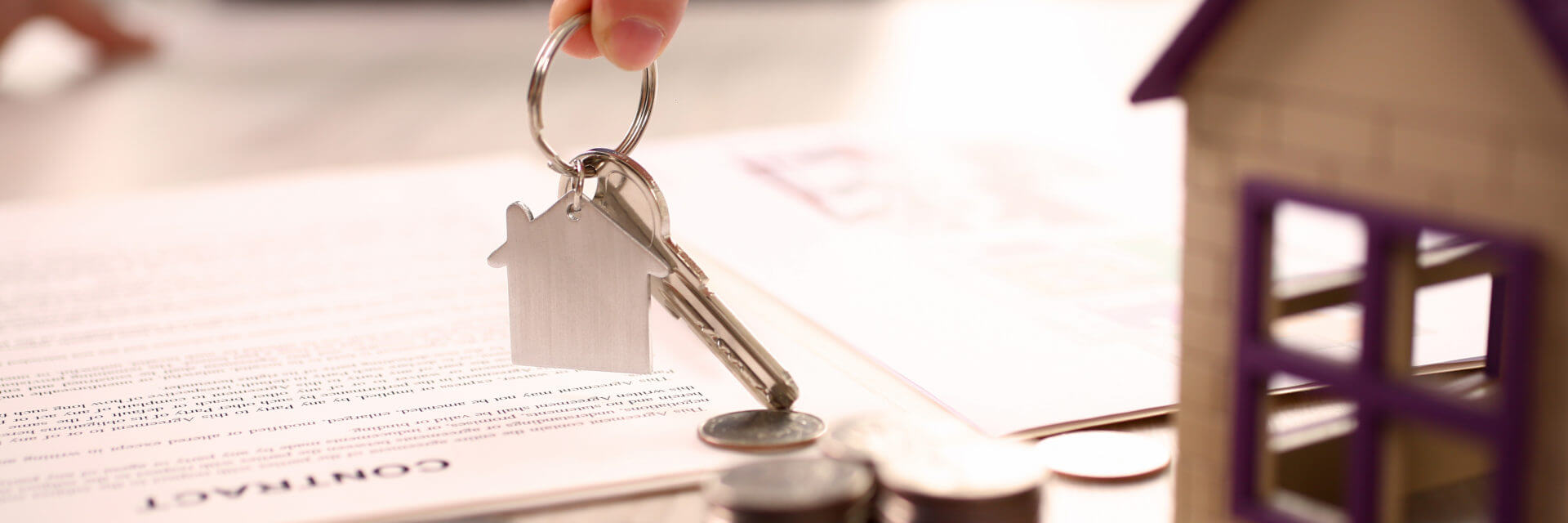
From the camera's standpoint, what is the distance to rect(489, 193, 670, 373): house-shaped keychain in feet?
1.72

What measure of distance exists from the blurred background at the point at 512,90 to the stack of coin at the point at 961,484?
724mm

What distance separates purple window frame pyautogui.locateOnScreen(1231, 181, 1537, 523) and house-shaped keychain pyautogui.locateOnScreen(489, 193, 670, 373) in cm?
22

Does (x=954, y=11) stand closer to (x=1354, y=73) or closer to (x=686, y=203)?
(x=686, y=203)

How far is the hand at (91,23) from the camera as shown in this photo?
2.19 meters

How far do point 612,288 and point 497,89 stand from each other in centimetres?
140

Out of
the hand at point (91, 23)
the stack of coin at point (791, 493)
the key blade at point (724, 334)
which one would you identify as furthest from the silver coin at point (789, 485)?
the hand at point (91, 23)

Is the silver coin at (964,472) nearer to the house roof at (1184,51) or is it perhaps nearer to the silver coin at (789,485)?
the silver coin at (789,485)

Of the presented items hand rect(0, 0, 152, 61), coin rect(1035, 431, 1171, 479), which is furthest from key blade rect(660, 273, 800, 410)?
hand rect(0, 0, 152, 61)

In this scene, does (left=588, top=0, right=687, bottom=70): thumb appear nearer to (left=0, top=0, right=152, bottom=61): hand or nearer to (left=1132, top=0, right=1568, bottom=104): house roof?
(left=1132, top=0, right=1568, bottom=104): house roof

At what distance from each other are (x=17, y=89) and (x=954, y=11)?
5.16 ft

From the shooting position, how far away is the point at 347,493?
49 cm

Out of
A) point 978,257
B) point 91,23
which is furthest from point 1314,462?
point 91,23

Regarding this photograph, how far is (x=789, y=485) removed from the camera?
41 centimetres

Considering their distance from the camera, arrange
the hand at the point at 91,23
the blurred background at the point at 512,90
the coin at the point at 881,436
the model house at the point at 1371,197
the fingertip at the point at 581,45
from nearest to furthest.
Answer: the model house at the point at 1371,197
the coin at the point at 881,436
the fingertip at the point at 581,45
the blurred background at the point at 512,90
the hand at the point at 91,23
